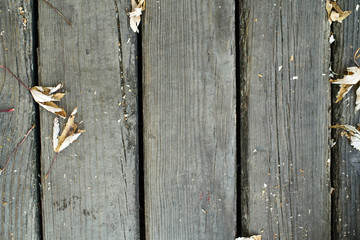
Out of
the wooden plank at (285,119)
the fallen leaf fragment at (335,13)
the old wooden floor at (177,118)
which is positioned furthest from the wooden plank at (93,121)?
the fallen leaf fragment at (335,13)

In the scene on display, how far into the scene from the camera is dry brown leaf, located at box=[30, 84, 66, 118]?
1404mm

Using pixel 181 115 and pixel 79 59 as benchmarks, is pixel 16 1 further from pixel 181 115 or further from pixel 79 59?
pixel 181 115

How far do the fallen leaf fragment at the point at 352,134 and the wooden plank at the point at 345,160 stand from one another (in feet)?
0.07

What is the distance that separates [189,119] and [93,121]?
43 cm

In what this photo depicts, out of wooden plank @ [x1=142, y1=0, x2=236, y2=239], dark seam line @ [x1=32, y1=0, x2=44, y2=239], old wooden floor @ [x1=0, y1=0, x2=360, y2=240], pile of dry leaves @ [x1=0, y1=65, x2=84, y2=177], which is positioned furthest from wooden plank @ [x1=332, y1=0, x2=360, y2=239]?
dark seam line @ [x1=32, y1=0, x2=44, y2=239]

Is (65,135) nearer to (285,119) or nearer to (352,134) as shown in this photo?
(285,119)

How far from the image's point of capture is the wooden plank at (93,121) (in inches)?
55.9

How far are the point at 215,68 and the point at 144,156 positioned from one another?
51cm

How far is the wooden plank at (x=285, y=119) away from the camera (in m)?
1.44

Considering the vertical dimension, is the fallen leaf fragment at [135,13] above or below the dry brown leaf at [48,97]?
above

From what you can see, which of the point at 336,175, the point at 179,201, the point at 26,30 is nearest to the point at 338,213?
the point at 336,175

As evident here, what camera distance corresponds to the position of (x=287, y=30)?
4.73 feet

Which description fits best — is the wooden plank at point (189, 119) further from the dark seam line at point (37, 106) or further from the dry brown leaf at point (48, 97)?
the dark seam line at point (37, 106)

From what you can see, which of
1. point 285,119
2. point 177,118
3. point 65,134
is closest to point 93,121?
point 65,134
